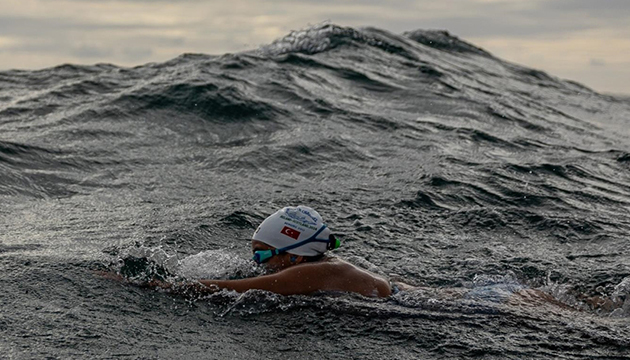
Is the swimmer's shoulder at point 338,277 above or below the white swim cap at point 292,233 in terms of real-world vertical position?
below

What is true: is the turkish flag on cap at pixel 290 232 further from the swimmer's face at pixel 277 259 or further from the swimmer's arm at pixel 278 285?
the swimmer's arm at pixel 278 285

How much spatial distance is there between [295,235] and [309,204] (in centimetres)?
346

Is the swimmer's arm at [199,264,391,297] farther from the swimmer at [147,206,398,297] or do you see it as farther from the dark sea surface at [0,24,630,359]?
the dark sea surface at [0,24,630,359]

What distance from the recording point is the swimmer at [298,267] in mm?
6957

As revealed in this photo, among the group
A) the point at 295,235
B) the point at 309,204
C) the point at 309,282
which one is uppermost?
the point at 295,235

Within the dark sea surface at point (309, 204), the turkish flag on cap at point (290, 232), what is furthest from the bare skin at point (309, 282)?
the turkish flag on cap at point (290, 232)

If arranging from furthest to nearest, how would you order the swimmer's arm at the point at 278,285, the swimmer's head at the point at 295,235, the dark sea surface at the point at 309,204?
1. the swimmer's head at the point at 295,235
2. the swimmer's arm at the point at 278,285
3. the dark sea surface at the point at 309,204

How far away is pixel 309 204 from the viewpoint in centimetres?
1078

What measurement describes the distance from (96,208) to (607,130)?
47.5 feet

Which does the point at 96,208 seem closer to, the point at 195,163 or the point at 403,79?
the point at 195,163

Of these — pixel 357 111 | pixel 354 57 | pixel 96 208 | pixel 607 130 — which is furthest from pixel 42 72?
pixel 607 130

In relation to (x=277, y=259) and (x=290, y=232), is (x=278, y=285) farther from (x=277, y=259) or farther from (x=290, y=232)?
(x=290, y=232)

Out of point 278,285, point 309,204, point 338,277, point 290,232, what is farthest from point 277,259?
point 309,204

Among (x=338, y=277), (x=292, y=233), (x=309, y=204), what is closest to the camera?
(x=338, y=277)
